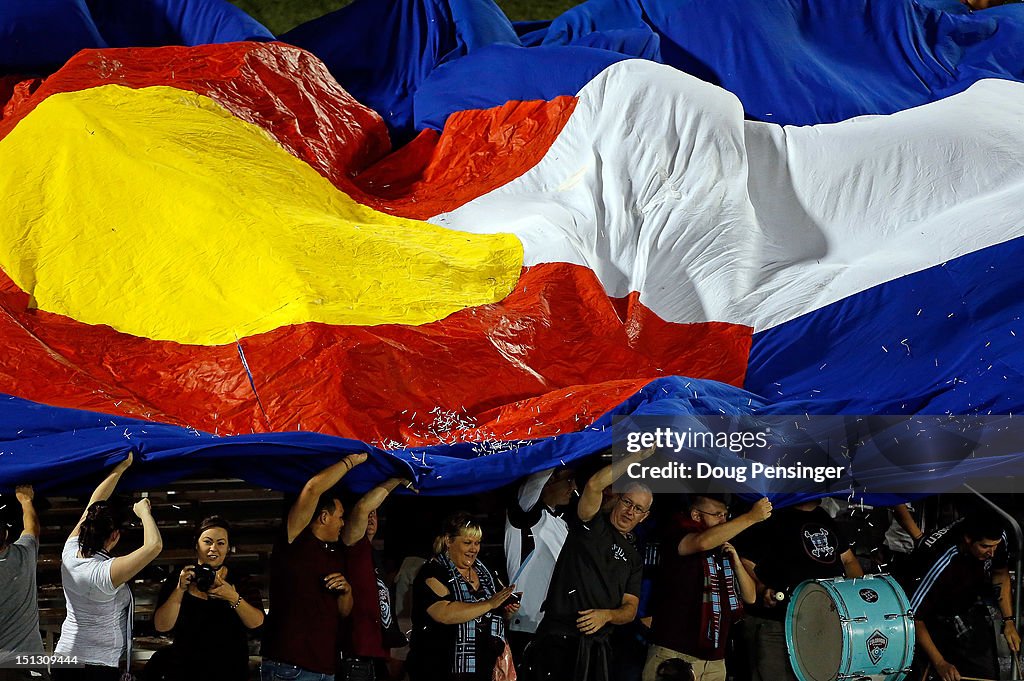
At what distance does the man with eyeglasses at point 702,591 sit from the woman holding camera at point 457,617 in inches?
16.5

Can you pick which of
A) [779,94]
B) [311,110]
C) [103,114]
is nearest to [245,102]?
[311,110]

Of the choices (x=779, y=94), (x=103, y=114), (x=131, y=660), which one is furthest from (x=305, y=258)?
(x=779, y=94)

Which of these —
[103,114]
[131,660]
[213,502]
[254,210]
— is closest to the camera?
[131,660]

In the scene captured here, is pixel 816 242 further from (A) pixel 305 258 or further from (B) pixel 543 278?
(A) pixel 305 258

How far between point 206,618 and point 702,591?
1232 millimetres

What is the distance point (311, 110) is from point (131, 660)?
270cm

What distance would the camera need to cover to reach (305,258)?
12.4 ft

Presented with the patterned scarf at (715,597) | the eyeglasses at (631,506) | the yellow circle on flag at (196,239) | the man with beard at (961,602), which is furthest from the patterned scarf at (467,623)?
the man with beard at (961,602)

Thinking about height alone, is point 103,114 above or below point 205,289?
above

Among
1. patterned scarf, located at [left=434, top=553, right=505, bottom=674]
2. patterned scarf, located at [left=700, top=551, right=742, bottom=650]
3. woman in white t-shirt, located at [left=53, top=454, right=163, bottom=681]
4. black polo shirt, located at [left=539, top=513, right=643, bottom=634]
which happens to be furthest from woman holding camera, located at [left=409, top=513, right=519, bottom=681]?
woman in white t-shirt, located at [left=53, top=454, right=163, bottom=681]

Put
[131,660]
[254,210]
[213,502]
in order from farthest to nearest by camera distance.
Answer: [254,210]
[213,502]
[131,660]

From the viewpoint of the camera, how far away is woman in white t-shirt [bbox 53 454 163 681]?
106 inches

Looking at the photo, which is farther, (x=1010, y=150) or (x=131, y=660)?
(x=1010, y=150)

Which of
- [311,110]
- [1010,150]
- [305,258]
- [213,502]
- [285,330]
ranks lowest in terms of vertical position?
[213,502]
